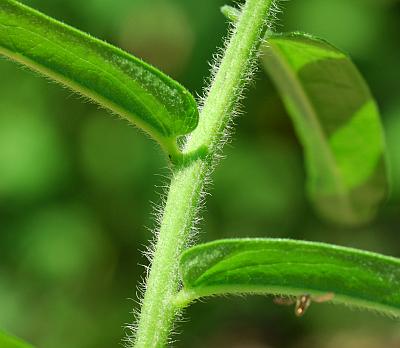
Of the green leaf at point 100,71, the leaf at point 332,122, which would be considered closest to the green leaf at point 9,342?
the green leaf at point 100,71

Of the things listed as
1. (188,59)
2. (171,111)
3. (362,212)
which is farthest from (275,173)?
(171,111)

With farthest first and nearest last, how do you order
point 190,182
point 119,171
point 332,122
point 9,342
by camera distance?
1. point 119,171
2. point 332,122
3. point 190,182
4. point 9,342

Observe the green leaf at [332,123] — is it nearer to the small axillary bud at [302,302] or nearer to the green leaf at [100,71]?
the green leaf at [100,71]

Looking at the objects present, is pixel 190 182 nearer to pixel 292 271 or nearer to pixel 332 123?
pixel 292 271

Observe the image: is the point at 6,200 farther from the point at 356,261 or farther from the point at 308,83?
the point at 356,261

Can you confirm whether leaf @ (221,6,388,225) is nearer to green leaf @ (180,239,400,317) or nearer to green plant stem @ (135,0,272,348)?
green plant stem @ (135,0,272,348)

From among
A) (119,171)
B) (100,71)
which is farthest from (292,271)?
(119,171)

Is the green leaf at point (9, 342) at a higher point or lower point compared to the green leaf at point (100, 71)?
lower


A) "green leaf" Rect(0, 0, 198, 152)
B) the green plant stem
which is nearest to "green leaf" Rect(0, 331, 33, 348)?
the green plant stem
